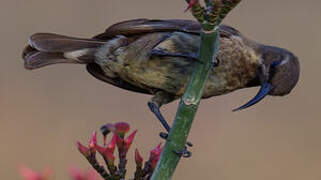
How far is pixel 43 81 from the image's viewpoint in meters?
5.33

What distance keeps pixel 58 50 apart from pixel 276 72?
957 mm

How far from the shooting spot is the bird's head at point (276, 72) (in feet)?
11.5

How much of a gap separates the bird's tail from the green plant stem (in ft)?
4.39

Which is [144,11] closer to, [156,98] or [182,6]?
[182,6]

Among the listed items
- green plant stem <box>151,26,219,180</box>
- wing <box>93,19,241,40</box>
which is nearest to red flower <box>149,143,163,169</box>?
green plant stem <box>151,26,219,180</box>

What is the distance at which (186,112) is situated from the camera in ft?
7.53

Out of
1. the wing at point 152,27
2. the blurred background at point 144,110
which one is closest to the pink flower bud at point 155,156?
the wing at point 152,27

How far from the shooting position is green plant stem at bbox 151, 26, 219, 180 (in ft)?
7.39

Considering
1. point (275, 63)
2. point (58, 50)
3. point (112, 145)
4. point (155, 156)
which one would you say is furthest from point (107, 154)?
point (275, 63)

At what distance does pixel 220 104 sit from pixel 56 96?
1.09 metres

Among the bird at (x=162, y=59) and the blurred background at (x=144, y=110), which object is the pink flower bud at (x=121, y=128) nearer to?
the bird at (x=162, y=59)

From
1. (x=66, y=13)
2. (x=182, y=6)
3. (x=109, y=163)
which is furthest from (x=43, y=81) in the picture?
(x=109, y=163)

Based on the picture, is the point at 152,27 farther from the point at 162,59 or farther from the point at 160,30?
the point at 162,59

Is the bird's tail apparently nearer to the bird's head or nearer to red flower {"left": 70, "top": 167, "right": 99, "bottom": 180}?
the bird's head
